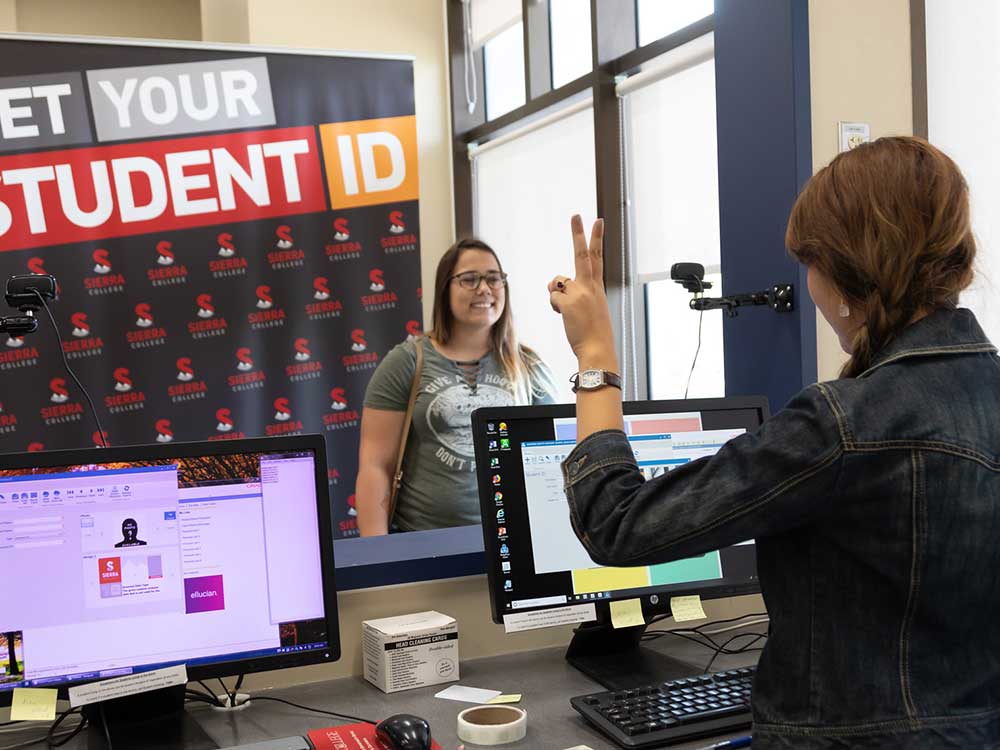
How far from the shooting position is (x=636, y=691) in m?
1.51

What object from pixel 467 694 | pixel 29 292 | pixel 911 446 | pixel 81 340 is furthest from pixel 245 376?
pixel 911 446

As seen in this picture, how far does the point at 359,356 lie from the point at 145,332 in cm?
89

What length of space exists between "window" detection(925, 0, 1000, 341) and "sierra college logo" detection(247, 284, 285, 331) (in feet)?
8.76

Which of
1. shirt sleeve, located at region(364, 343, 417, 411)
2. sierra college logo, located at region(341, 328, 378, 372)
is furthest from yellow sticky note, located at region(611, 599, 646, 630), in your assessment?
sierra college logo, located at region(341, 328, 378, 372)

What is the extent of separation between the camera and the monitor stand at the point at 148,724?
141 cm

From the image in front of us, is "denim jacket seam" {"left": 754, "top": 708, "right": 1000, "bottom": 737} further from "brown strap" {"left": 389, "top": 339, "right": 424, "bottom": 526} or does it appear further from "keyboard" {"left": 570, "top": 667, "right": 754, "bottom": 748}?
"brown strap" {"left": 389, "top": 339, "right": 424, "bottom": 526}

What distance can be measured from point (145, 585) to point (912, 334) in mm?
1057

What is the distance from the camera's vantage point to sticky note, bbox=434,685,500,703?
61.7 inches

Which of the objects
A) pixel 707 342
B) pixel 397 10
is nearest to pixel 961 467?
pixel 707 342

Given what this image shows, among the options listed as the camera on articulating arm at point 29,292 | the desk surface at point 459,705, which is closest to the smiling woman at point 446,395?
the camera on articulating arm at point 29,292

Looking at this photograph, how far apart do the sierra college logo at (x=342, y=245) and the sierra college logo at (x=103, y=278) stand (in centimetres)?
87

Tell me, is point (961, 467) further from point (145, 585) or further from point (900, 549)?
point (145, 585)

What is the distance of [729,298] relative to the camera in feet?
7.99

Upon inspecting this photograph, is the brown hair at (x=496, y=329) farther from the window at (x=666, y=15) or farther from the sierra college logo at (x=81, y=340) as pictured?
the sierra college logo at (x=81, y=340)
